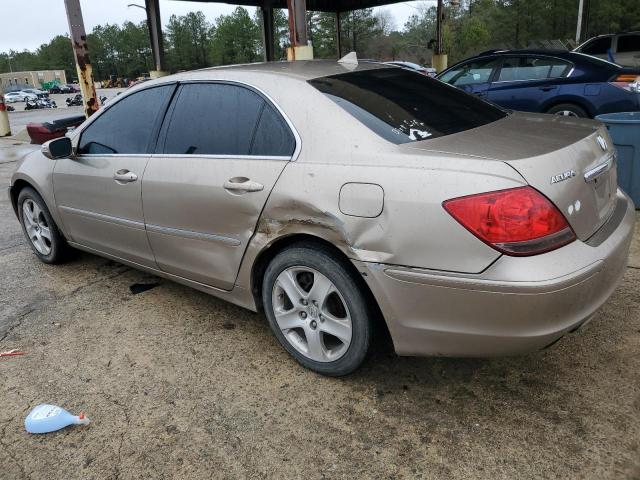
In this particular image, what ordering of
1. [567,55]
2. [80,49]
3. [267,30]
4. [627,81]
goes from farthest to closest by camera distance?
1. [267,30]
2. [80,49]
3. [567,55]
4. [627,81]

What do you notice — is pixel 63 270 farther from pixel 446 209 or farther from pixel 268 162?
pixel 446 209

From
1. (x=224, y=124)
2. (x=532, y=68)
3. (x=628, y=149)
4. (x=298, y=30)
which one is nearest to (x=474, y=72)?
(x=532, y=68)

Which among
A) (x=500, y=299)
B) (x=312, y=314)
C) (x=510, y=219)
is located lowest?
(x=312, y=314)

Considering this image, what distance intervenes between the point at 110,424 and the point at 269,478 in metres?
0.85

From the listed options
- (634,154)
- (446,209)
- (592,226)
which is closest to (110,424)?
(446,209)

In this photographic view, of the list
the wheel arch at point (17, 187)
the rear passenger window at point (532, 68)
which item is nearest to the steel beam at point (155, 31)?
the rear passenger window at point (532, 68)

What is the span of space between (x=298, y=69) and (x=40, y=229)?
278 centimetres

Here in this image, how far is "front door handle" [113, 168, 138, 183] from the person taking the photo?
329cm

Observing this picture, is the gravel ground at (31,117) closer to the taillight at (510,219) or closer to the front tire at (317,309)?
the front tire at (317,309)

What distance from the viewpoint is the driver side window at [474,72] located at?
7.90m

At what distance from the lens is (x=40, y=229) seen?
175 inches

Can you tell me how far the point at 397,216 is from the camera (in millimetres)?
2135

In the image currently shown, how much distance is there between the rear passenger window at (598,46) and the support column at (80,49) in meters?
10.1

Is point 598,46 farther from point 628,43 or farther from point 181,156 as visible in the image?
point 181,156
